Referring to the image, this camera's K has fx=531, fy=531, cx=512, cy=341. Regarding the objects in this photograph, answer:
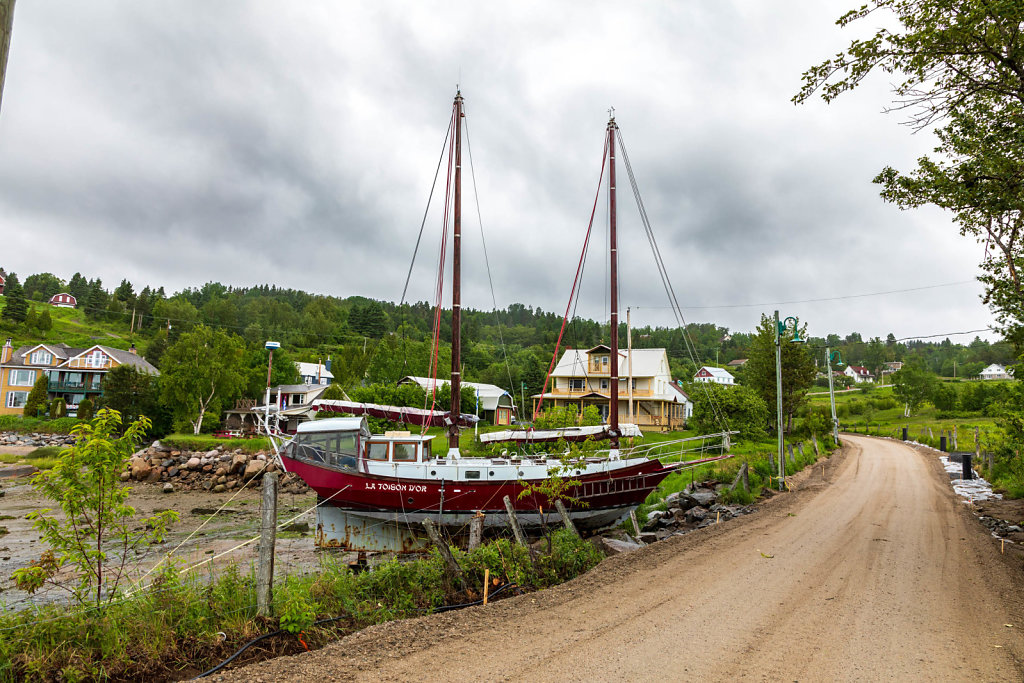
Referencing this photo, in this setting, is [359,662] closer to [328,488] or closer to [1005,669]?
[1005,669]

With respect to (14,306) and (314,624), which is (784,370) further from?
(14,306)

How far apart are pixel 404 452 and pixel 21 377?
67.8m

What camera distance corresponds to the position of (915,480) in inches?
931

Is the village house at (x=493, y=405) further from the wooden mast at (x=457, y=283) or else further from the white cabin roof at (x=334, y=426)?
the white cabin roof at (x=334, y=426)

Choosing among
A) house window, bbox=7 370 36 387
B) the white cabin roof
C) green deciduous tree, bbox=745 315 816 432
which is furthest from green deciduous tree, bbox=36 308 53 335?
green deciduous tree, bbox=745 315 816 432

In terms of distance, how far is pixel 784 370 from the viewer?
3838cm

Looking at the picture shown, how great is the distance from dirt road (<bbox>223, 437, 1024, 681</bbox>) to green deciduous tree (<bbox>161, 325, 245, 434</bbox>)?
158ft

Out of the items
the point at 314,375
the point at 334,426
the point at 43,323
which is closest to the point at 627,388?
the point at 334,426

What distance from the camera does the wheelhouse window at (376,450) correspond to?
1780 cm

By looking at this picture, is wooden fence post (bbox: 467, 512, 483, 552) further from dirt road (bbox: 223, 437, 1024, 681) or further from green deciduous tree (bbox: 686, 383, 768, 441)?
green deciduous tree (bbox: 686, 383, 768, 441)

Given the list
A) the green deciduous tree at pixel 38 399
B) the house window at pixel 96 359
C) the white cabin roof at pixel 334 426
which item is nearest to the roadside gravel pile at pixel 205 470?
the white cabin roof at pixel 334 426

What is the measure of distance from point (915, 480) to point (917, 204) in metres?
17.9

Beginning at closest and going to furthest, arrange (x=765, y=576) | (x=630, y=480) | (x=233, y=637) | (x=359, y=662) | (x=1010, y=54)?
1. (x=359, y=662)
2. (x=233, y=637)
3. (x=1010, y=54)
4. (x=765, y=576)
5. (x=630, y=480)

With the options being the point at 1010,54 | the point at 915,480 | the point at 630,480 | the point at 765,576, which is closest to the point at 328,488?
the point at 630,480
